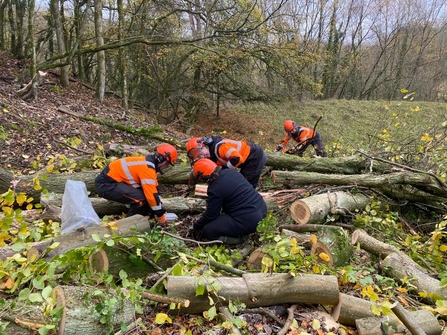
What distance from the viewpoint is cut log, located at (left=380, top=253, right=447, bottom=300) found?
10.0 ft

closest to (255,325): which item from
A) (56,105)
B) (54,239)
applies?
(54,239)

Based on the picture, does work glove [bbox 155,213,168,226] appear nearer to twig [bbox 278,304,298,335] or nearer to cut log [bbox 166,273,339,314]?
cut log [bbox 166,273,339,314]

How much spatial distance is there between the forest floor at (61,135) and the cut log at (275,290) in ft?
0.38

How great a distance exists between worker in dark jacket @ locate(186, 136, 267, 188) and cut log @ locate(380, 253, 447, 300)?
8.81ft

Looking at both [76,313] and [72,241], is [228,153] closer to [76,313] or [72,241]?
[72,241]

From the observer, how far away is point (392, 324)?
7.91ft

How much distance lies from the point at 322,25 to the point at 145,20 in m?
17.1

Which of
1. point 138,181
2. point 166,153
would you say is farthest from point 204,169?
point 138,181

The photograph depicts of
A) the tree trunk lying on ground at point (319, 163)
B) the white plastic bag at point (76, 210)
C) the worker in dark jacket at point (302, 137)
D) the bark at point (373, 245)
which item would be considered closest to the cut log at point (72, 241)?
the white plastic bag at point (76, 210)

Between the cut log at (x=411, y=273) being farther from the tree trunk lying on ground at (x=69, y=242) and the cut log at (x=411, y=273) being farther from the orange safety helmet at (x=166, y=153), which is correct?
the orange safety helmet at (x=166, y=153)

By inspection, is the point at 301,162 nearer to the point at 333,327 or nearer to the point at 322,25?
the point at 333,327

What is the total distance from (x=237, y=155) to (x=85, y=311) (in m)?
3.65

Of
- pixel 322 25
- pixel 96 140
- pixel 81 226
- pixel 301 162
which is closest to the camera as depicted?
pixel 81 226

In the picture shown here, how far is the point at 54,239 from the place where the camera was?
9.96 feet
